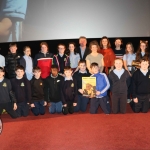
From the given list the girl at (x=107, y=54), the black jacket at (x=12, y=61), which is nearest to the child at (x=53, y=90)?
the black jacket at (x=12, y=61)

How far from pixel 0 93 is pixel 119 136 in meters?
2.21

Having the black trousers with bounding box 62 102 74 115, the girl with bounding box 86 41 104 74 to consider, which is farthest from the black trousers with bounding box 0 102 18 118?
the girl with bounding box 86 41 104 74

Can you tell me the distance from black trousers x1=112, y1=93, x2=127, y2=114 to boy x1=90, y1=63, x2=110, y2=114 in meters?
0.11

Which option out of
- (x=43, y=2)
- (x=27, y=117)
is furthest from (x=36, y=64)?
(x=43, y=2)

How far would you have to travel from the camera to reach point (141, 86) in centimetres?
473

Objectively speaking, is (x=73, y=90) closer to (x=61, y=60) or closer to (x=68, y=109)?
(x=68, y=109)

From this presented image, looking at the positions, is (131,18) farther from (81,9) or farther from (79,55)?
(79,55)

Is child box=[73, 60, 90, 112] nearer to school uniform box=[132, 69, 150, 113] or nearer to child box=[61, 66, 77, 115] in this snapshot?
child box=[61, 66, 77, 115]

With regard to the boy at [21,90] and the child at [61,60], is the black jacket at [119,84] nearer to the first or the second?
the child at [61,60]

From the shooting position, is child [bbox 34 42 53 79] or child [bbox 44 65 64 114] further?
child [bbox 34 42 53 79]

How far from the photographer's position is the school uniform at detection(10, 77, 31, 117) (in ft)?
15.5

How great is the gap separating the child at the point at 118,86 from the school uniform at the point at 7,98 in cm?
175

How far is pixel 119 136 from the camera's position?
3520 mm

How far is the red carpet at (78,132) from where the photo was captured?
327cm
